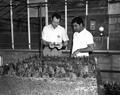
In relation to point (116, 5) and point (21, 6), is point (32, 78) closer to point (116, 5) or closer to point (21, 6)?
point (116, 5)

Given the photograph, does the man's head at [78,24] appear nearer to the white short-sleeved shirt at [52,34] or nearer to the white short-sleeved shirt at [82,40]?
the white short-sleeved shirt at [82,40]

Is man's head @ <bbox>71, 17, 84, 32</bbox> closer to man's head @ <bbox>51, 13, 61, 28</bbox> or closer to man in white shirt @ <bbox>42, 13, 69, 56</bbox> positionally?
man's head @ <bbox>51, 13, 61, 28</bbox>

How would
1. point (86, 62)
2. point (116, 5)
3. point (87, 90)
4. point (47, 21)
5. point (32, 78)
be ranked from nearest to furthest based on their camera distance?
1. point (87, 90)
2. point (32, 78)
3. point (86, 62)
4. point (116, 5)
5. point (47, 21)

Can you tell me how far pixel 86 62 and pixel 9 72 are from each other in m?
1.11

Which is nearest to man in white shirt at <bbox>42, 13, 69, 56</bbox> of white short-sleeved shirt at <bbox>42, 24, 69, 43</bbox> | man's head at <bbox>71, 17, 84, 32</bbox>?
white short-sleeved shirt at <bbox>42, 24, 69, 43</bbox>

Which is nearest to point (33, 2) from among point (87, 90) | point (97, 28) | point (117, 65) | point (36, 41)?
point (36, 41)

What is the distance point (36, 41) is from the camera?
6.58 metres

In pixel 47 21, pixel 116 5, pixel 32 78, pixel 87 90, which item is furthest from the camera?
pixel 47 21

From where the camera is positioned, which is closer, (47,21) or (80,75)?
(80,75)

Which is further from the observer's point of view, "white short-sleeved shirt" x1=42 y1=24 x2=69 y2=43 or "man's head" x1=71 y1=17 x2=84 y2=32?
"white short-sleeved shirt" x1=42 y1=24 x2=69 y2=43

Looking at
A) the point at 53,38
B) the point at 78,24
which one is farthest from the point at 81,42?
the point at 53,38

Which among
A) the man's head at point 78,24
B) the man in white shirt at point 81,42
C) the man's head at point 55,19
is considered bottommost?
the man in white shirt at point 81,42

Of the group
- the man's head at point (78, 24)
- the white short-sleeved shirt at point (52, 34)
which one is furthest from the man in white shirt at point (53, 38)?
the man's head at point (78, 24)

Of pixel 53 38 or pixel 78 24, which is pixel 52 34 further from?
pixel 78 24
